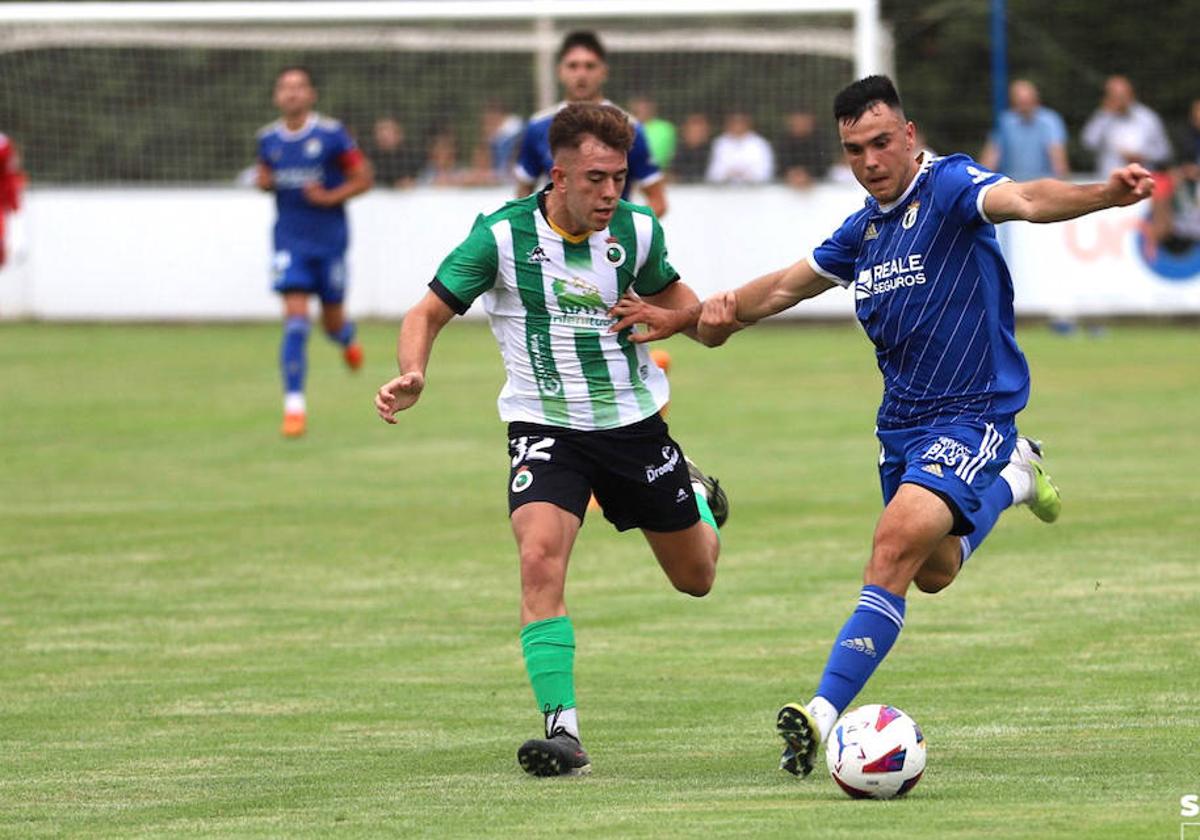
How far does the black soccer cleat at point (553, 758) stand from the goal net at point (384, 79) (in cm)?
2063

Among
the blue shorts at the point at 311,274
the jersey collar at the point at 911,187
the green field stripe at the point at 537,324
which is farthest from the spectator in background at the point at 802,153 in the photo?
the jersey collar at the point at 911,187

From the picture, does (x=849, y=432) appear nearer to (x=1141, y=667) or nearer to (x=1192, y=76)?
(x=1141, y=667)

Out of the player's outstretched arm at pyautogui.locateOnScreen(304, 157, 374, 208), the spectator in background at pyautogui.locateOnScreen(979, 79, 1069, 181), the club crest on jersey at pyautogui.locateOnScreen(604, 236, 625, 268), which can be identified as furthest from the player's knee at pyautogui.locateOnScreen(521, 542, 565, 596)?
the spectator in background at pyautogui.locateOnScreen(979, 79, 1069, 181)

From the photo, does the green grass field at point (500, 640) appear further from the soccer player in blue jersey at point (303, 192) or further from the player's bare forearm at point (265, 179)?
the player's bare forearm at point (265, 179)

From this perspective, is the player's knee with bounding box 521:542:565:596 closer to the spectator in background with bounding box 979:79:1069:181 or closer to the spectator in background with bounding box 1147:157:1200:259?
the spectator in background with bounding box 1147:157:1200:259

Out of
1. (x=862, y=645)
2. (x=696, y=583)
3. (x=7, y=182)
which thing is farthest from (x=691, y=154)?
(x=862, y=645)

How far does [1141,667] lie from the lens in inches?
328

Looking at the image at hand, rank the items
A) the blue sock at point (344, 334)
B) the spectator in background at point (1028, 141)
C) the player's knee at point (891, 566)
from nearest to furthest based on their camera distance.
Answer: the player's knee at point (891, 566)
the blue sock at point (344, 334)
the spectator in background at point (1028, 141)

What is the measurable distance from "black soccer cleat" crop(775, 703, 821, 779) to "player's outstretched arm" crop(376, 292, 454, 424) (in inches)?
61.0

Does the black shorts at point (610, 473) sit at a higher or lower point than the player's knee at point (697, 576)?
higher

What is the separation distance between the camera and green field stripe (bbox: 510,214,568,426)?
24.9 feet

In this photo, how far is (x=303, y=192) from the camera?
677 inches

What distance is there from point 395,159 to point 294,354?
1176 centimetres

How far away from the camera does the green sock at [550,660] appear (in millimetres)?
6965
